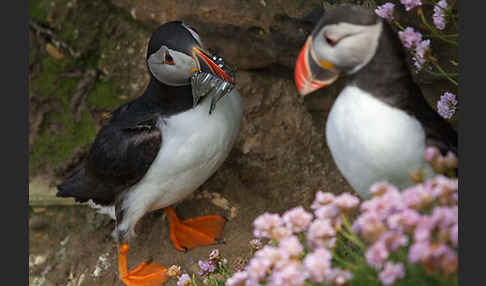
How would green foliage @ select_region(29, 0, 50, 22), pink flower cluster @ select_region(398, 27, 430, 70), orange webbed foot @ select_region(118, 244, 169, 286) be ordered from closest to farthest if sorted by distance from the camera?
pink flower cluster @ select_region(398, 27, 430, 70) → orange webbed foot @ select_region(118, 244, 169, 286) → green foliage @ select_region(29, 0, 50, 22)

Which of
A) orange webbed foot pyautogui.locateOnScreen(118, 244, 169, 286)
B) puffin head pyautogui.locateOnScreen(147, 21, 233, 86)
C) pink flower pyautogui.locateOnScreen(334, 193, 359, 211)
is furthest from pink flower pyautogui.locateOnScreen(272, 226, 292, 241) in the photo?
orange webbed foot pyautogui.locateOnScreen(118, 244, 169, 286)

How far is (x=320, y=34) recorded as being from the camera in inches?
Answer: 82.4

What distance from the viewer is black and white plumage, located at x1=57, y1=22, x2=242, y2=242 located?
10.5 feet

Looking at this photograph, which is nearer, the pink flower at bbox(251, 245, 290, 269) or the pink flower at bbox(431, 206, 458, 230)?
the pink flower at bbox(431, 206, 458, 230)

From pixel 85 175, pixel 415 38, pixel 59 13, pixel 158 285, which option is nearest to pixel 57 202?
pixel 85 175

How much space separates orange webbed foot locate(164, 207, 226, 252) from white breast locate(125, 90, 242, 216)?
1.89ft

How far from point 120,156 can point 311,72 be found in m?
1.66

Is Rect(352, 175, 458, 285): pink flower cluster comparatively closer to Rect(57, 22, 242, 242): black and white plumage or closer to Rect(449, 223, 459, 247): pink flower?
Rect(449, 223, 459, 247): pink flower

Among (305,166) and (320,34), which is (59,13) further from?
Result: (320,34)

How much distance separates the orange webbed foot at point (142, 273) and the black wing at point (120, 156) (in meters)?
0.41

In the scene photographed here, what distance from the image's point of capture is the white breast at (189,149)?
131 inches

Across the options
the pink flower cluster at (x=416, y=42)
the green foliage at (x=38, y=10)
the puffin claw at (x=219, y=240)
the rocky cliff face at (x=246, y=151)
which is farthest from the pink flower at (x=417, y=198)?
the green foliage at (x=38, y=10)

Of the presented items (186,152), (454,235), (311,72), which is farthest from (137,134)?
(454,235)

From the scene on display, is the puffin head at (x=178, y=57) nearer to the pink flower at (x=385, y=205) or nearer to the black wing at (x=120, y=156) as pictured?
the black wing at (x=120, y=156)
